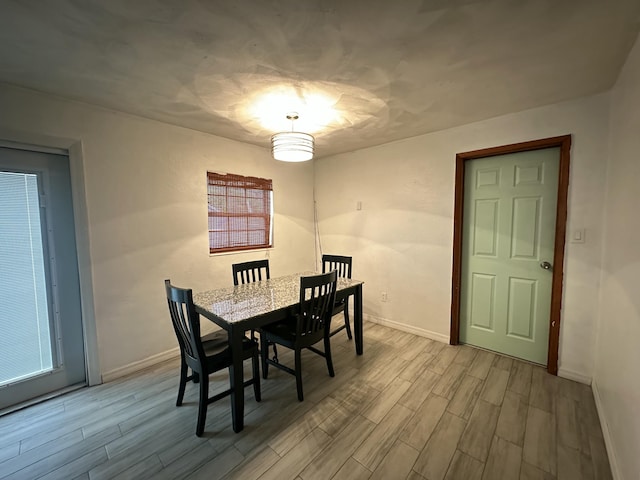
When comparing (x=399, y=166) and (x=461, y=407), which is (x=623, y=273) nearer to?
(x=461, y=407)

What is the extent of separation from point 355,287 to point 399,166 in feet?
5.23

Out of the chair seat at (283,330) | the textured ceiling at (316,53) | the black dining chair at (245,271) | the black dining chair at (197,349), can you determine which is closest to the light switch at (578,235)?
the textured ceiling at (316,53)

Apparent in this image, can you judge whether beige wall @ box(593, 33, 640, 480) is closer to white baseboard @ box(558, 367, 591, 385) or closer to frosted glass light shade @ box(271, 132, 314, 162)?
white baseboard @ box(558, 367, 591, 385)

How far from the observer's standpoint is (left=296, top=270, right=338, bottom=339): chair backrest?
1.97 m

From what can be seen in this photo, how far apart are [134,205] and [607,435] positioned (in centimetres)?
387

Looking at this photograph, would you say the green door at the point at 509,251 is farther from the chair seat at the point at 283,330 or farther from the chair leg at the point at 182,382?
the chair leg at the point at 182,382

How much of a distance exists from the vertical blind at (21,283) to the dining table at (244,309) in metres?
1.22

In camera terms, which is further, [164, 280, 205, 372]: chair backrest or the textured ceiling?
[164, 280, 205, 372]: chair backrest

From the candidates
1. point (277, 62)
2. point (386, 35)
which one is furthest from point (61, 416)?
point (386, 35)

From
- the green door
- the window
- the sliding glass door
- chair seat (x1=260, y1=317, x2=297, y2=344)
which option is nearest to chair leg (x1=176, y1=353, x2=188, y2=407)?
chair seat (x1=260, y1=317, x2=297, y2=344)

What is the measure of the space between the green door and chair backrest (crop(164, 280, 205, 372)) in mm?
2644

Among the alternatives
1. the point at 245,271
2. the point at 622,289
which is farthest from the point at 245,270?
the point at 622,289

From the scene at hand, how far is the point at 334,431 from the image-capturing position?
1.74 m

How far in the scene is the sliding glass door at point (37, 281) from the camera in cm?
A: 195
